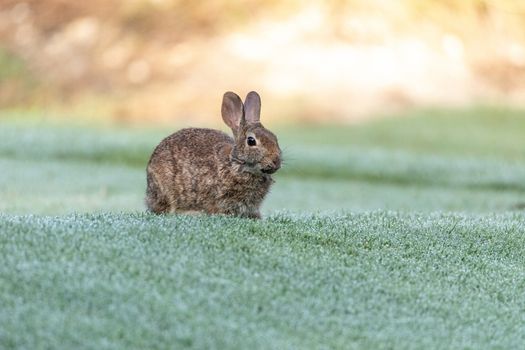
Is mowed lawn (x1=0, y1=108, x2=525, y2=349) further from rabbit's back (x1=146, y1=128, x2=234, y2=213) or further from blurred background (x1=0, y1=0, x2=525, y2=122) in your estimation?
blurred background (x1=0, y1=0, x2=525, y2=122)

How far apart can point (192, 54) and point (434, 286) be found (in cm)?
1330

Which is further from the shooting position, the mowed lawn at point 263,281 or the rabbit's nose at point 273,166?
the rabbit's nose at point 273,166

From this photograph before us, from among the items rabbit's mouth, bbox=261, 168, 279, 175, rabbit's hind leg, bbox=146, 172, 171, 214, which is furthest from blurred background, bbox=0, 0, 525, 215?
rabbit's mouth, bbox=261, 168, 279, 175

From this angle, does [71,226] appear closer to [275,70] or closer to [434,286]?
[434,286]

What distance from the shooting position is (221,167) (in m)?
6.17

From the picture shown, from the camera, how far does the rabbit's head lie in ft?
19.5

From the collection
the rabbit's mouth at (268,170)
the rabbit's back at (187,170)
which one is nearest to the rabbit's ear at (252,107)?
the rabbit's back at (187,170)

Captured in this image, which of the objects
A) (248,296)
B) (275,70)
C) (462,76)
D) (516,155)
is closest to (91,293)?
(248,296)

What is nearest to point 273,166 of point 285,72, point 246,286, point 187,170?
point 187,170

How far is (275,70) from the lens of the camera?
17.5 metres

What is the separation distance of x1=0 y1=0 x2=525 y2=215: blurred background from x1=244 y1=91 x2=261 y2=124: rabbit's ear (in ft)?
26.2

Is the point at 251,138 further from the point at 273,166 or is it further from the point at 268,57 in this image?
the point at 268,57

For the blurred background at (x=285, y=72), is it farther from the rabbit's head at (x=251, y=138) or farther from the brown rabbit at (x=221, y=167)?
the rabbit's head at (x=251, y=138)

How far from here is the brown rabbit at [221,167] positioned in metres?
6.01
